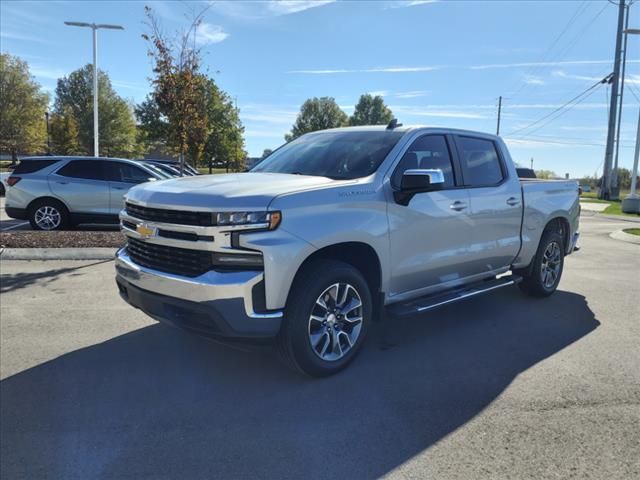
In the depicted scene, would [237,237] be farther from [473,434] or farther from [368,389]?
[473,434]

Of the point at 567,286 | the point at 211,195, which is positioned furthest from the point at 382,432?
the point at 567,286

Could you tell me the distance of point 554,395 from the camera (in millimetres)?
3736

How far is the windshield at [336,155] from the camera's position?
4.39m

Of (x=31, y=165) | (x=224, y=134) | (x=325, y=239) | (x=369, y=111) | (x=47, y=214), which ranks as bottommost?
(x=47, y=214)

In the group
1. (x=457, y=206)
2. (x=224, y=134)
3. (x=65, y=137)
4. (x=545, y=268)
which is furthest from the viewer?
(x=65, y=137)

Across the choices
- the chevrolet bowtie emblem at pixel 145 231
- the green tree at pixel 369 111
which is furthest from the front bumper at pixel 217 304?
the green tree at pixel 369 111

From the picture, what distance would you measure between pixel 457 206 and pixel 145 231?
2.77 metres

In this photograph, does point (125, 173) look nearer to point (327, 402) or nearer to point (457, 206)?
point (457, 206)

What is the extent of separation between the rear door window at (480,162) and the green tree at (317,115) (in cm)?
6698

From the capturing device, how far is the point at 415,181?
13.5 feet

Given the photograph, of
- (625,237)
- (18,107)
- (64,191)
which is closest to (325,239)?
(64,191)

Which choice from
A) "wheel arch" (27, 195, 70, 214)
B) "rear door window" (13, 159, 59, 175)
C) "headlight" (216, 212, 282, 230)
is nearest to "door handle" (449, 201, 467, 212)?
"headlight" (216, 212, 282, 230)

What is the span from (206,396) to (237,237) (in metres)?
1.20

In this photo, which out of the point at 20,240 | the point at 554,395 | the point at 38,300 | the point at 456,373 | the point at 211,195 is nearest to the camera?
the point at 211,195
